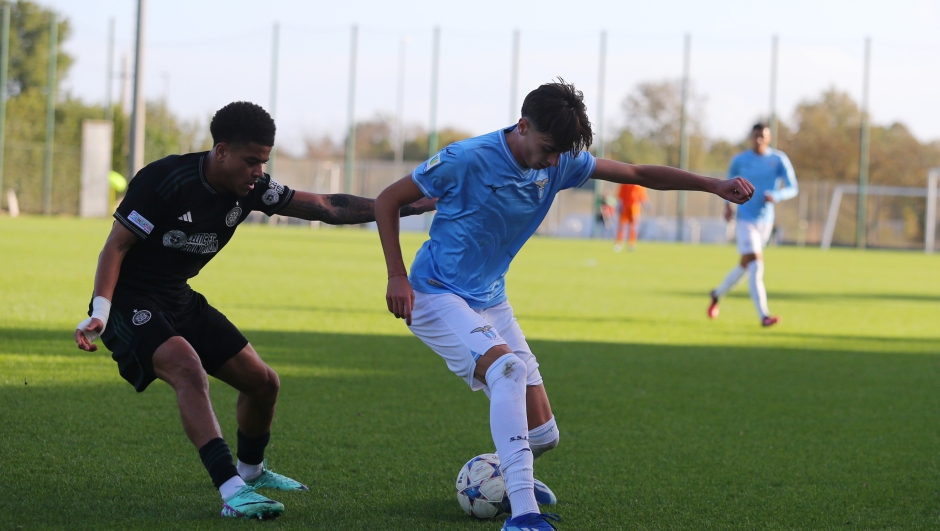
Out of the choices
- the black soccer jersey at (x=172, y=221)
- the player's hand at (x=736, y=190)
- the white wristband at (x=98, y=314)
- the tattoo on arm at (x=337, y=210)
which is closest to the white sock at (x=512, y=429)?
the tattoo on arm at (x=337, y=210)

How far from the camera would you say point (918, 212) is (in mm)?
45625

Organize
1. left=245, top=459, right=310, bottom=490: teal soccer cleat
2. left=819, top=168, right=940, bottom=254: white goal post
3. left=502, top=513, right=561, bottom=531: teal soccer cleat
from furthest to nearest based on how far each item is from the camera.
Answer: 1. left=819, top=168, right=940, bottom=254: white goal post
2. left=245, top=459, right=310, bottom=490: teal soccer cleat
3. left=502, top=513, right=561, bottom=531: teal soccer cleat

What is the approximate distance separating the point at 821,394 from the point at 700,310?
20.3 ft

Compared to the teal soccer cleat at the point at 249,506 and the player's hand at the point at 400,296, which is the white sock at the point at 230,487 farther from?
the player's hand at the point at 400,296

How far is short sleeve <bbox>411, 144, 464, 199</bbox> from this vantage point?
14.1ft

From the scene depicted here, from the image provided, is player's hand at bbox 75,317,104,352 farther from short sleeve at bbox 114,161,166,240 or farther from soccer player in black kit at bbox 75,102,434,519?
short sleeve at bbox 114,161,166,240

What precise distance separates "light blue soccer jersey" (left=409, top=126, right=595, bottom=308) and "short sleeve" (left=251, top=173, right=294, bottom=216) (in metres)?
0.72

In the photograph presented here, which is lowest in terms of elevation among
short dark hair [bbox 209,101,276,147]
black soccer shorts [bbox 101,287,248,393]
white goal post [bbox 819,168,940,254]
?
black soccer shorts [bbox 101,287,248,393]

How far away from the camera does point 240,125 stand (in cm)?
425

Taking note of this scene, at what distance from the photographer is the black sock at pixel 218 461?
4.08 metres

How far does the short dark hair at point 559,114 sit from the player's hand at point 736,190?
0.78m

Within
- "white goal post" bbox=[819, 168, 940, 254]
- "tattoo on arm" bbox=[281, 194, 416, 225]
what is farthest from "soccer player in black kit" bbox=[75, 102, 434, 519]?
"white goal post" bbox=[819, 168, 940, 254]

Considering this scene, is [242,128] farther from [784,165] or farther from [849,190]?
[849,190]

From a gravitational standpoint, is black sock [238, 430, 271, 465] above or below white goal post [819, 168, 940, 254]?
below
